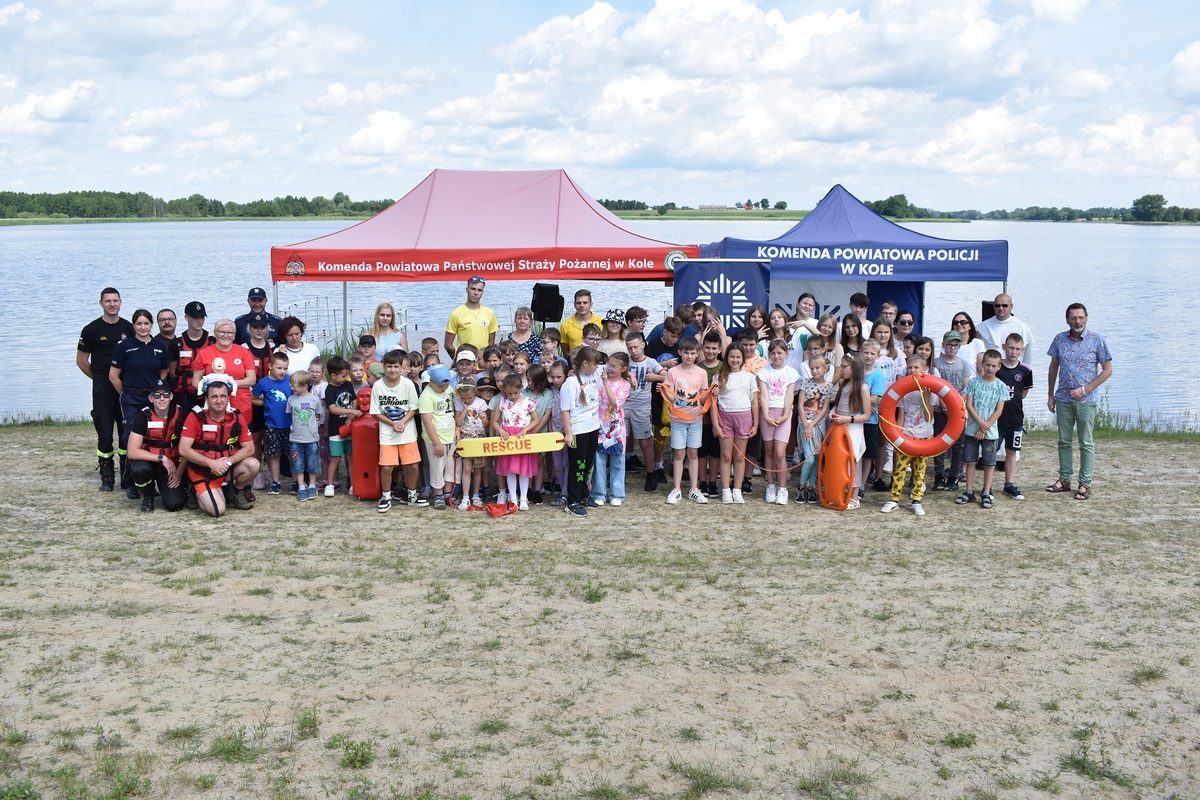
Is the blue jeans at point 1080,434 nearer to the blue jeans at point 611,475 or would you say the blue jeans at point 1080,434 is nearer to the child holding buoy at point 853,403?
the child holding buoy at point 853,403

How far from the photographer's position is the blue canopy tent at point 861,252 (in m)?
9.83

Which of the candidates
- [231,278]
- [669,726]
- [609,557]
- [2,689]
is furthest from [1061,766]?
[231,278]

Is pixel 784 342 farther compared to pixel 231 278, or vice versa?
pixel 231 278

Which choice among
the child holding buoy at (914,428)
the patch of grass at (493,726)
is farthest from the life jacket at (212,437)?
the child holding buoy at (914,428)

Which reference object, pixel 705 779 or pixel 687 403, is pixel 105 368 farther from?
pixel 705 779

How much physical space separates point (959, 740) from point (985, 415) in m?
4.12

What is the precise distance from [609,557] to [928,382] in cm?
299

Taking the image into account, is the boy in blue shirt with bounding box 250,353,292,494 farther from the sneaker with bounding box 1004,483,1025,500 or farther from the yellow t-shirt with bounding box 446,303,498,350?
the sneaker with bounding box 1004,483,1025,500

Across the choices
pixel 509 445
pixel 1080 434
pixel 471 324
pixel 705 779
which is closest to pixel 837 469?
pixel 1080 434

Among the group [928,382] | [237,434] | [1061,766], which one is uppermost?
Answer: [928,382]

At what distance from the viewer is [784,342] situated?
7.73m

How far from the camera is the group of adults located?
7387mm

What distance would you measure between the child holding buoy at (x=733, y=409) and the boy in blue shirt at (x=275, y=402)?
3487 mm

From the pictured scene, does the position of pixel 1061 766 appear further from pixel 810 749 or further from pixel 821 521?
pixel 821 521
